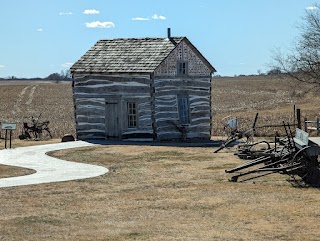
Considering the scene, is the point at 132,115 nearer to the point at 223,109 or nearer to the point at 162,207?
the point at 162,207

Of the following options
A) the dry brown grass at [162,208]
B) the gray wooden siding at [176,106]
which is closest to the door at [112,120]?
the gray wooden siding at [176,106]

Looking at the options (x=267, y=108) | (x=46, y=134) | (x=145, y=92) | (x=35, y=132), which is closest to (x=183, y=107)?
(x=145, y=92)

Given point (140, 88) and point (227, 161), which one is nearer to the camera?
point (227, 161)

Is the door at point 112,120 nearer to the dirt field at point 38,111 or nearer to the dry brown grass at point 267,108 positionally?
the dirt field at point 38,111

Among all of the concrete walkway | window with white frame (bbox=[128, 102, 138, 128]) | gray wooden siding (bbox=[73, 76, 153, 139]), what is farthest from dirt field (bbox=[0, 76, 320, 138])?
the concrete walkway

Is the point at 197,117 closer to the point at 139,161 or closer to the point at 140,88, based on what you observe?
the point at 140,88

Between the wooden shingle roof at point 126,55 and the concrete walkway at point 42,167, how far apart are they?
515 centimetres

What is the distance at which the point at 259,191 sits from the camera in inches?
644

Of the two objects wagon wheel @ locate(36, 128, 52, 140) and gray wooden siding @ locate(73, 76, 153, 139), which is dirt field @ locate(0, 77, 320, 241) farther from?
wagon wheel @ locate(36, 128, 52, 140)

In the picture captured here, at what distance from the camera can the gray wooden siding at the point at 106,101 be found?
31.5 meters

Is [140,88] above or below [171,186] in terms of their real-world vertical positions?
above

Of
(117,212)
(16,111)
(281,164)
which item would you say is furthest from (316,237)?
(16,111)

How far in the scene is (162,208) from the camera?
1436 cm

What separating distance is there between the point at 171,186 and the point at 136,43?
17.0 meters
